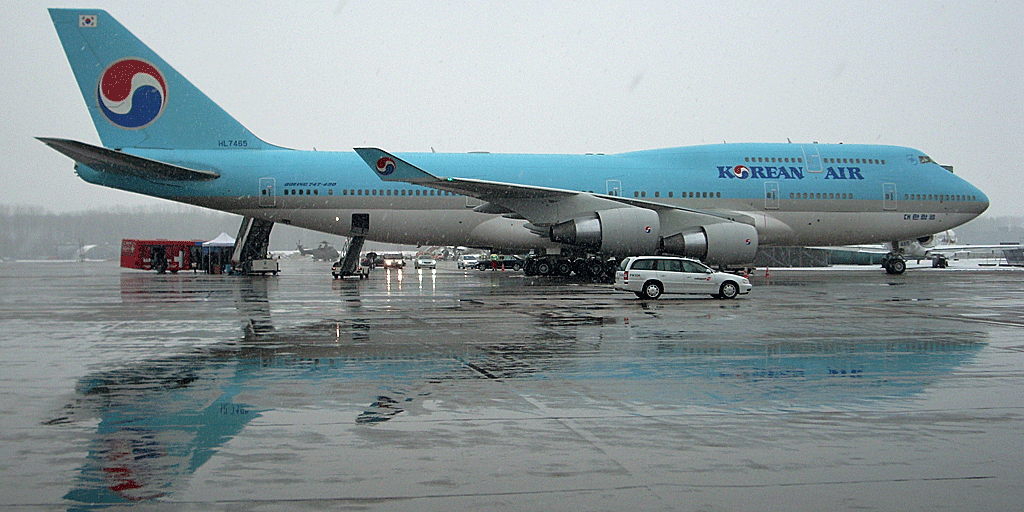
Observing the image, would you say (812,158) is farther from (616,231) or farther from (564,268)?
(564,268)

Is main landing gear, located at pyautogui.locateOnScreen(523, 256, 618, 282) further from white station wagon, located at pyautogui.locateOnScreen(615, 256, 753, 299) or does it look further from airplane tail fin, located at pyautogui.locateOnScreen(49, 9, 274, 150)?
airplane tail fin, located at pyautogui.locateOnScreen(49, 9, 274, 150)

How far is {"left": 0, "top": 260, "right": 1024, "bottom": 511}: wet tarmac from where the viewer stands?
5.27 m

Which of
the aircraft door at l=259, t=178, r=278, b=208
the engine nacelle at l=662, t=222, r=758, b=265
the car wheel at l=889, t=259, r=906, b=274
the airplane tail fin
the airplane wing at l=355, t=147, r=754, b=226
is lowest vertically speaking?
Answer: the car wheel at l=889, t=259, r=906, b=274

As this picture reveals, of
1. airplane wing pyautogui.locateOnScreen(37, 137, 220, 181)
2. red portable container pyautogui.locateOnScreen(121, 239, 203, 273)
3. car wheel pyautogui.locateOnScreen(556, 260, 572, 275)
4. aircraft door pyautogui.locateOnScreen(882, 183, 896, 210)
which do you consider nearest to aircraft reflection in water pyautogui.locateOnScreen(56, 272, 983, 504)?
airplane wing pyautogui.locateOnScreen(37, 137, 220, 181)

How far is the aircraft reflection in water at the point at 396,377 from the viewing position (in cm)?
647

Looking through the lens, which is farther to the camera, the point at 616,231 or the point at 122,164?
the point at 122,164

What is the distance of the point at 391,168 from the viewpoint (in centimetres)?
2752

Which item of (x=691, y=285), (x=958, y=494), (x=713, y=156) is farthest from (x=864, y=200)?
(x=958, y=494)

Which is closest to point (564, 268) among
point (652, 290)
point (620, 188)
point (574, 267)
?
point (574, 267)

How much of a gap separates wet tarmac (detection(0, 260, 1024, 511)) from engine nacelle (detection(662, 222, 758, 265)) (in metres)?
13.8

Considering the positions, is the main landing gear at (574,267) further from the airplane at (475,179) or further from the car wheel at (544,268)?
the airplane at (475,179)

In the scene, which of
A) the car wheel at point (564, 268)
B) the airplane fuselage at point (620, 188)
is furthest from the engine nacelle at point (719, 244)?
the car wheel at point (564, 268)

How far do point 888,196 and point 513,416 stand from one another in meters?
31.6

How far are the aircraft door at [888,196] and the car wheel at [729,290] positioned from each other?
14393 millimetres
